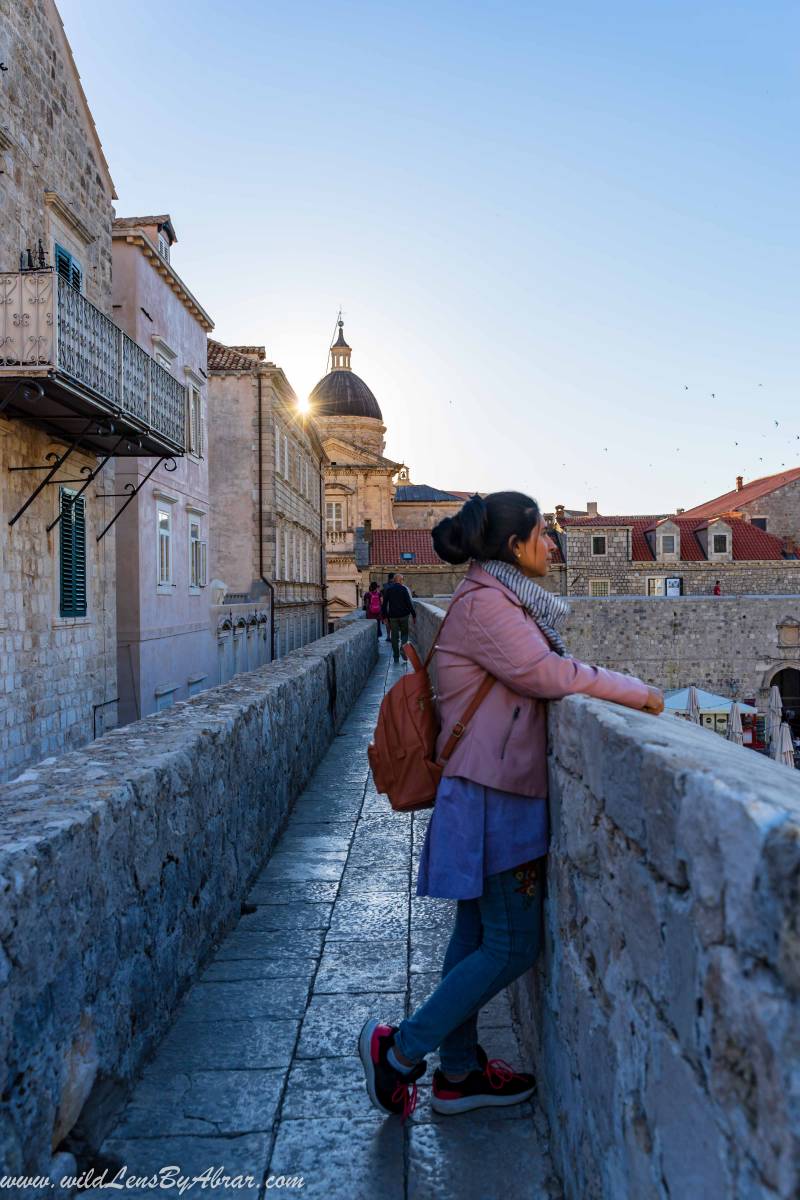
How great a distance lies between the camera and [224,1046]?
2.99m

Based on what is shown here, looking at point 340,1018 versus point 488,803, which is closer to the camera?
point 488,803

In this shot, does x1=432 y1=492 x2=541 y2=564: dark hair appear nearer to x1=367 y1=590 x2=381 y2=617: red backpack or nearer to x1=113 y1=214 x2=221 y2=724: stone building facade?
x1=113 y1=214 x2=221 y2=724: stone building facade

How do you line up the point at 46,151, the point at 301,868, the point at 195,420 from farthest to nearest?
the point at 195,420 < the point at 46,151 < the point at 301,868

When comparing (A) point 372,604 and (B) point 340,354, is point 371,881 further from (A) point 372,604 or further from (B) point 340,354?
(B) point 340,354

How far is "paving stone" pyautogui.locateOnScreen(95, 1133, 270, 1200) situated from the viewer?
225 centimetres

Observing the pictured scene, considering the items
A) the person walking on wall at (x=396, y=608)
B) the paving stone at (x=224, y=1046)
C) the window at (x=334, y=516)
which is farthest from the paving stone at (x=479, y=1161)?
the window at (x=334, y=516)

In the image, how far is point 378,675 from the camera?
1767cm

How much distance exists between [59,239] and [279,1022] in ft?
39.2

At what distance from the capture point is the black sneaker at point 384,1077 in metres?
2.54

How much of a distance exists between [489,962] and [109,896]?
1.09m

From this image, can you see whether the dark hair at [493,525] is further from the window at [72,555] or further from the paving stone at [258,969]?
the window at [72,555]

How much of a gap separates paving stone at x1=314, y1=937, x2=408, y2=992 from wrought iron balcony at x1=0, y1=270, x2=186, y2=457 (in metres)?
7.94

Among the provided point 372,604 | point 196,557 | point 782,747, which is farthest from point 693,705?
point 196,557

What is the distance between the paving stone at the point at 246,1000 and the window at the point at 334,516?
51167 mm
